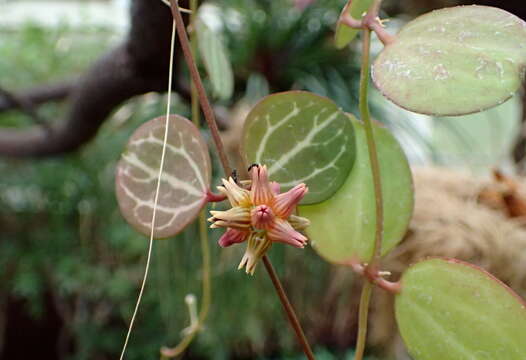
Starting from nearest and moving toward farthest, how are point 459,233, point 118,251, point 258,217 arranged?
point 258,217, point 459,233, point 118,251

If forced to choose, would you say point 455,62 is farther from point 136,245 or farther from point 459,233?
point 136,245

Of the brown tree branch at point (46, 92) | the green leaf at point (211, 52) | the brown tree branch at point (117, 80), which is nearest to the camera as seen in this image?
the green leaf at point (211, 52)

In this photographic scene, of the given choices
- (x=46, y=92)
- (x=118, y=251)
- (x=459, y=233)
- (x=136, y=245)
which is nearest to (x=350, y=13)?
(x=459, y=233)

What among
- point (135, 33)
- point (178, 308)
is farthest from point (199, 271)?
point (135, 33)

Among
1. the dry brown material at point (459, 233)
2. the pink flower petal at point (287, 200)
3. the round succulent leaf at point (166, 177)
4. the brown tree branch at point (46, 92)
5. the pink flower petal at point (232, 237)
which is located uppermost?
the pink flower petal at point (287, 200)

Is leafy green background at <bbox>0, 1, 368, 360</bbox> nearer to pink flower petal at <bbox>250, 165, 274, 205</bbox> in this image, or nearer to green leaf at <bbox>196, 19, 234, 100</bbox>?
green leaf at <bbox>196, 19, 234, 100</bbox>

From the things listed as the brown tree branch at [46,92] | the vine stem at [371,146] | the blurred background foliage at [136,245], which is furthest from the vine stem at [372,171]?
the brown tree branch at [46,92]

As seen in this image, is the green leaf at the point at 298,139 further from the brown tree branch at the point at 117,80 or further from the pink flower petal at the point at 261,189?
the brown tree branch at the point at 117,80

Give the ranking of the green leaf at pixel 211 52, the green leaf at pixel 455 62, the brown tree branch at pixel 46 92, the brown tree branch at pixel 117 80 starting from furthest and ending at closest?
the brown tree branch at pixel 46 92
the brown tree branch at pixel 117 80
the green leaf at pixel 211 52
the green leaf at pixel 455 62

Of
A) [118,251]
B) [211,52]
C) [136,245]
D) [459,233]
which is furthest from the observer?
[118,251]
